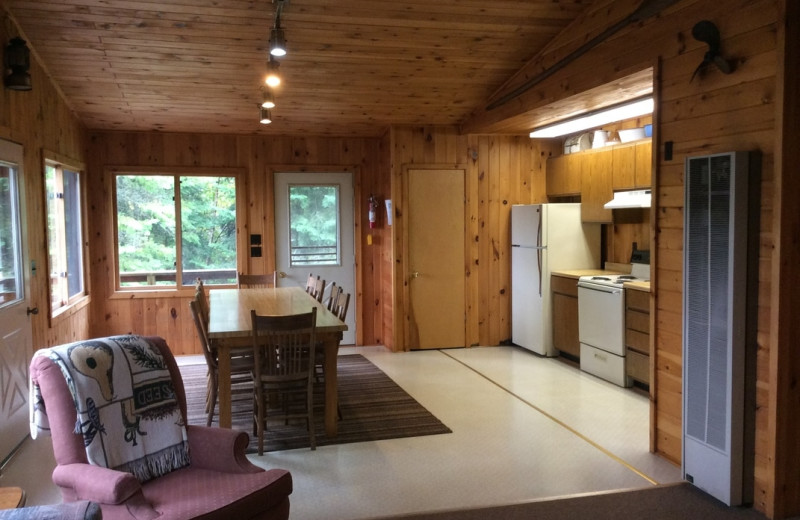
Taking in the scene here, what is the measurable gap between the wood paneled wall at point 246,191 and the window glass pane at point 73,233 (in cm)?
29

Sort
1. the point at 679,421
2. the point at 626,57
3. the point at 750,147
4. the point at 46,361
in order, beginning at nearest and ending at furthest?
the point at 46,361 < the point at 750,147 < the point at 679,421 < the point at 626,57

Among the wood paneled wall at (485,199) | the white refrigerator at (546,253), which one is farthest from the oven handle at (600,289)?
the wood paneled wall at (485,199)

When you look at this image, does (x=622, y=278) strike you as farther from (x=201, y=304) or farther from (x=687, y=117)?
(x=201, y=304)


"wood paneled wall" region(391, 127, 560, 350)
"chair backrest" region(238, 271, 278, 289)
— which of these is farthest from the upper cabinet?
"chair backrest" region(238, 271, 278, 289)

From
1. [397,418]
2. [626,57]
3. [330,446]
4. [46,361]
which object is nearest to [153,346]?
[46,361]

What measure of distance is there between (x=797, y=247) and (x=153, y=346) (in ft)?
9.64

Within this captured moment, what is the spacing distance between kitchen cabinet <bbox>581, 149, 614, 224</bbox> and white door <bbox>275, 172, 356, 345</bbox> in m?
2.61

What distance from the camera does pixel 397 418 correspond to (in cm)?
457

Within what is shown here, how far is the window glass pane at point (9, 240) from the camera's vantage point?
4004mm

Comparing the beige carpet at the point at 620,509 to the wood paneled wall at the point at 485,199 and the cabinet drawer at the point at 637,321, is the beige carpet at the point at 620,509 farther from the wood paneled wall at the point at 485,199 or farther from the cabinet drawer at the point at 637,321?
the wood paneled wall at the point at 485,199

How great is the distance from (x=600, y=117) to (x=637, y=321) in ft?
5.78

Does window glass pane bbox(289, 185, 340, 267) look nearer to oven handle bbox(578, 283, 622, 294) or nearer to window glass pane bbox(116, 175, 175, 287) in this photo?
window glass pane bbox(116, 175, 175, 287)

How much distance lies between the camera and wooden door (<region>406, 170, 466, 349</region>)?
6.79 m

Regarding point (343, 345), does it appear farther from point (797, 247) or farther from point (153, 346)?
point (797, 247)
